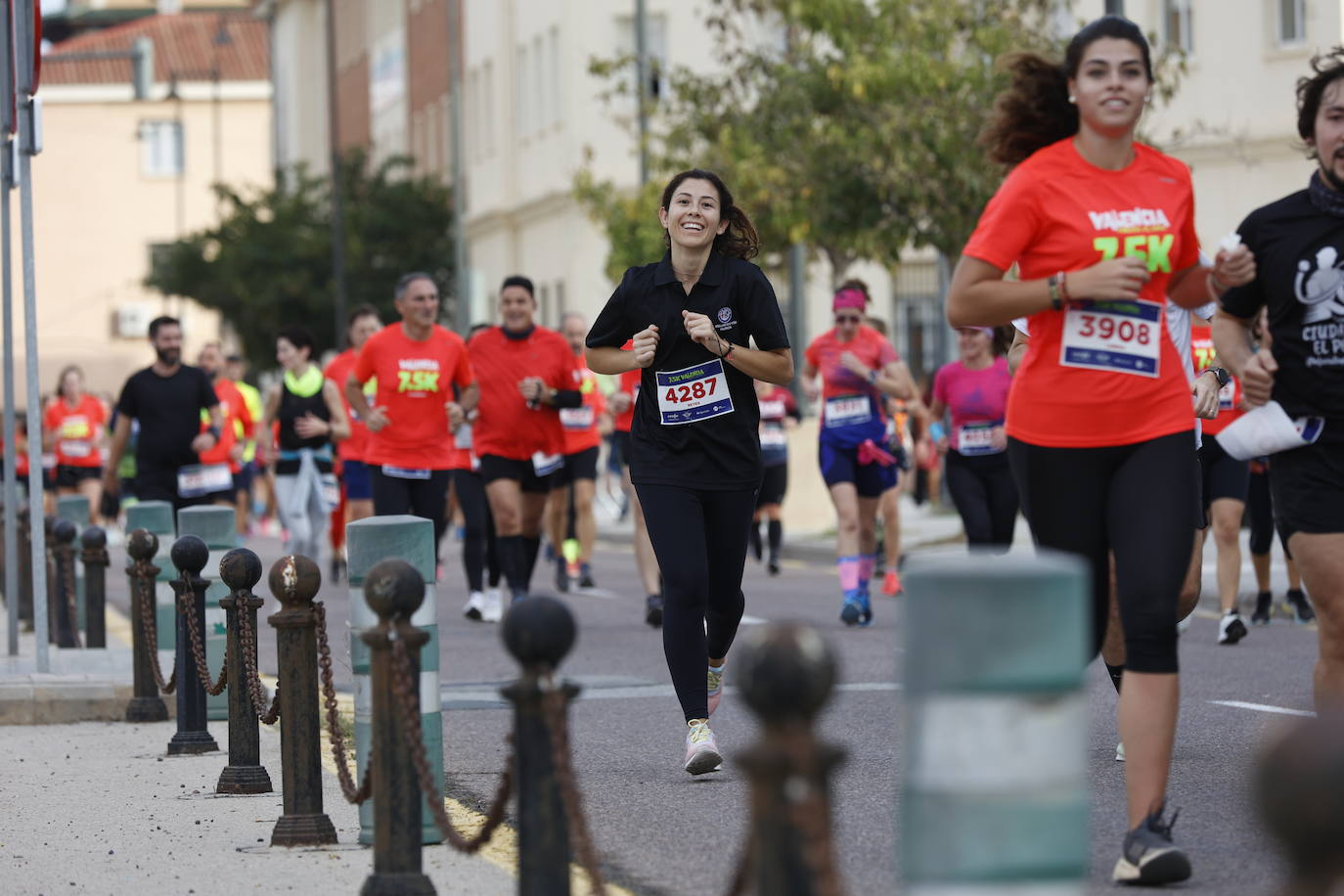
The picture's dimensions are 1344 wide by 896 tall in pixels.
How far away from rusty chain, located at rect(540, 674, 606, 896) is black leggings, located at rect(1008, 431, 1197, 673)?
1654 millimetres

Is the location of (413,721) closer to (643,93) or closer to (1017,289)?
(1017,289)

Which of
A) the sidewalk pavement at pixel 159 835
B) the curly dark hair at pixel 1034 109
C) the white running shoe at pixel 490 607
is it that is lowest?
the white running shoe at pixel 490 607

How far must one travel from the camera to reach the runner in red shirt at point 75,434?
27.5 metres

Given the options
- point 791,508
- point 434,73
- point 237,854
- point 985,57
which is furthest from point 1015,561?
point 434,73

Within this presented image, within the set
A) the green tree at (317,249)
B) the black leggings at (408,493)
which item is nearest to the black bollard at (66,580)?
the black leggings at (408,493)

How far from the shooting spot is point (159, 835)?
7.40m

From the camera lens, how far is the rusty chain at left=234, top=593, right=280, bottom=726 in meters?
8.09

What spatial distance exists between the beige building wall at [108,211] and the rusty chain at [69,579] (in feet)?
229

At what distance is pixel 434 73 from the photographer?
2377 inches

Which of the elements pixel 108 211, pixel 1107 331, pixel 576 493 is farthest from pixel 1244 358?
pixel 108 211

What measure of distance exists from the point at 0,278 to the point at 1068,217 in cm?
825

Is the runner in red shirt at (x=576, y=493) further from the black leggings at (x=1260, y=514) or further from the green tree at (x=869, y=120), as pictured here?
the green tree at (x=869, y=120)

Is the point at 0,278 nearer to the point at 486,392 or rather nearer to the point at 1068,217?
the point at 486,392

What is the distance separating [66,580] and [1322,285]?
9.36 metres
